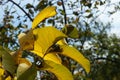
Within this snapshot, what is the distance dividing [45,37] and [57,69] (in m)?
0.04

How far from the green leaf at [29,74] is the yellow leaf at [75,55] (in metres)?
0.08

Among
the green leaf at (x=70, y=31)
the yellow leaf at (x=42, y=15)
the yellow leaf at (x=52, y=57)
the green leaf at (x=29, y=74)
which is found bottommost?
the yellow leaf at (x=52, y=57)

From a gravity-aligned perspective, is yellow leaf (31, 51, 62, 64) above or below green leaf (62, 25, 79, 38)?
below

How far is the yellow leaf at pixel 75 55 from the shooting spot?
0.50 metres

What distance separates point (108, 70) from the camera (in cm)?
1530

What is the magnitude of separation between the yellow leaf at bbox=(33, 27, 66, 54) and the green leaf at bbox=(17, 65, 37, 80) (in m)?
0.05

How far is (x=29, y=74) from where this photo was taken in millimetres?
428

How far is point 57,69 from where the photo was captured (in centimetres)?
48

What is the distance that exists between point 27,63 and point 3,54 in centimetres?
4

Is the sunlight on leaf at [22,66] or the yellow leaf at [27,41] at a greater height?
the yellow leaf at [27,41]

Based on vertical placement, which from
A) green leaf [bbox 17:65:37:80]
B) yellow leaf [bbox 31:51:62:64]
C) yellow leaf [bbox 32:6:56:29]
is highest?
yellow leaf [bbox 32:6:56:29]

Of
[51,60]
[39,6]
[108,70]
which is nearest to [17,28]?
[39,6]

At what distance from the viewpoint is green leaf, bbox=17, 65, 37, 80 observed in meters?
0.42

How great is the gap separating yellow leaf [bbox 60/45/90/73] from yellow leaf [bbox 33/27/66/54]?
37mm
